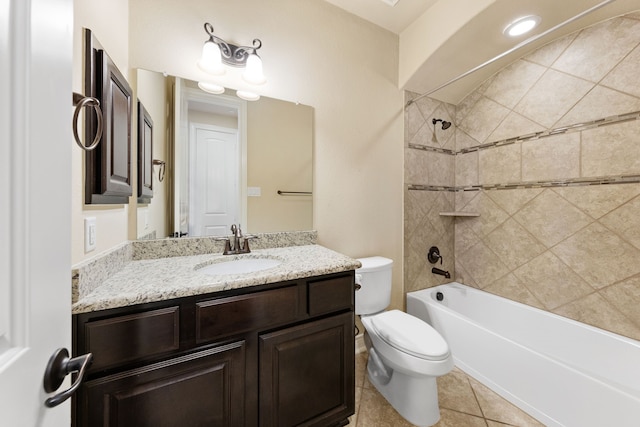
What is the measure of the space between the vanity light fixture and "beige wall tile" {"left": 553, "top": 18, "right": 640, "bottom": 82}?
212cm

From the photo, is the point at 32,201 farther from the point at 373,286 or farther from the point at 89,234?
the point at 373,286

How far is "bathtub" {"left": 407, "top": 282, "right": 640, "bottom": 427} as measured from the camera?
119 cm

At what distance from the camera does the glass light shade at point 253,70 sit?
1.49 m

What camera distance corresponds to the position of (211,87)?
56.9 inches

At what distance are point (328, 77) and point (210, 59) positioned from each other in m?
0.80

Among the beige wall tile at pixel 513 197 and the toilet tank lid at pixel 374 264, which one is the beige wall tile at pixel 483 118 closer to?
the beige wall tile at pixel 513 197

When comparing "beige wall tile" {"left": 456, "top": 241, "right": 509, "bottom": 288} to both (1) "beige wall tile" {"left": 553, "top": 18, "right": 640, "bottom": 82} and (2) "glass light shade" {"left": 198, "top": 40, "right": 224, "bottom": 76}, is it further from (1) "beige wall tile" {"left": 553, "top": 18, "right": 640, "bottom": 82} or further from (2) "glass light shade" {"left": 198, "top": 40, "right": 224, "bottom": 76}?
(2) "glass light shade" {"left": 198, "top": 40, "right": 224, "bottom": 76}

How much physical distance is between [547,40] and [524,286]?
Result: 1854 millimetres

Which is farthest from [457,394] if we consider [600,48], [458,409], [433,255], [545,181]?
[600,48]

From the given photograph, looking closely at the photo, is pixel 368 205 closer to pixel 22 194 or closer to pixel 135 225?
pixel 135 225

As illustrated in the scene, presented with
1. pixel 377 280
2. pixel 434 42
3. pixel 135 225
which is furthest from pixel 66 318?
pixel 434 42

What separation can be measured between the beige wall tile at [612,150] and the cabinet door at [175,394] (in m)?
2.35

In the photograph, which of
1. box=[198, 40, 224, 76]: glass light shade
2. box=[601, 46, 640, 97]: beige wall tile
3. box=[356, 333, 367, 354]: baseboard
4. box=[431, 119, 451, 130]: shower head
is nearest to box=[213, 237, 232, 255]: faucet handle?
box=[198, 40, 224, 76]: glass light shade

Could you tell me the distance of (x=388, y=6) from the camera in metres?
1.80
